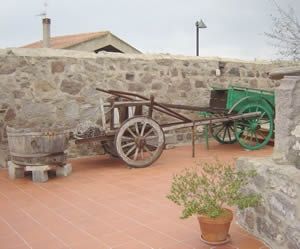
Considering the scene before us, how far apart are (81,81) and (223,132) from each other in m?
2.87

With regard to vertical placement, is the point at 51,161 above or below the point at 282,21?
below

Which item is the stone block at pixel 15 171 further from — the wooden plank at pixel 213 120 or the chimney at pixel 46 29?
the chimney at pixel 46 29

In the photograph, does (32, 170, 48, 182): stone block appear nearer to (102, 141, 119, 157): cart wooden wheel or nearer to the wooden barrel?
the wooden barrel

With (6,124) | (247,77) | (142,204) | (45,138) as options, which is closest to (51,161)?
(45,138)

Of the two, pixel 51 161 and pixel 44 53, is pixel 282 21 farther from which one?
pixel 51 161

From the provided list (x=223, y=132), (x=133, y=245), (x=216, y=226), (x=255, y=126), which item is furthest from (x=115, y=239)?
(x=223, y=132)

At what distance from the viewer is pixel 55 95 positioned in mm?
6262

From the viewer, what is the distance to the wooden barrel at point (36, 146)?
5086mm

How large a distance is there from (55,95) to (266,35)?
434 centimetres

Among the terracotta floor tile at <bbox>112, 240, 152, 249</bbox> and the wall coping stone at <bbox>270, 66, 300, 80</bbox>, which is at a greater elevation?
the wall coping stone at <bbox>270, 66, 300, 80</bbox>

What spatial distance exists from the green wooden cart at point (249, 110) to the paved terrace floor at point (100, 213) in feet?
4.78

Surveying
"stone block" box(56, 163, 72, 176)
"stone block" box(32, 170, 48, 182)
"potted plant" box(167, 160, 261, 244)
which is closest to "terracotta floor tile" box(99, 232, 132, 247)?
"potted plant" box(167, 160, 261, 244)

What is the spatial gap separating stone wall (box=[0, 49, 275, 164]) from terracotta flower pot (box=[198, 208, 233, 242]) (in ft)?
12.5

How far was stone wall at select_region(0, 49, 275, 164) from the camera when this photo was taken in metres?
5.98
